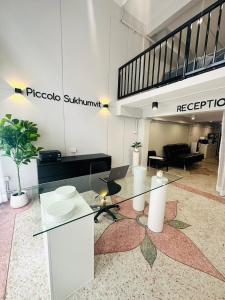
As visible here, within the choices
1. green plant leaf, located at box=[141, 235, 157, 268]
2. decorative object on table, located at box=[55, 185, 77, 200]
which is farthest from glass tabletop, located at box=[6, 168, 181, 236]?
green plant leaf, located at box=[141, 235, 157, 268]

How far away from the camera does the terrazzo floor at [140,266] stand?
131 cm

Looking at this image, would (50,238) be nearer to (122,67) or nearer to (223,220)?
(223,220)

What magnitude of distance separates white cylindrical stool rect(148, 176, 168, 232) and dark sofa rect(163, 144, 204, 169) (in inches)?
172

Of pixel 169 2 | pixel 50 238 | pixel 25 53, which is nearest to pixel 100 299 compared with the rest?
pixel 50 238

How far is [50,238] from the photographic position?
1.07 meters

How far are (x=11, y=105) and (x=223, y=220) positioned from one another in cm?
485

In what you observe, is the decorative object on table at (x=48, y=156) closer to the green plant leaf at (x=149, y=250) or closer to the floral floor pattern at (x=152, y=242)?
the floral floor pattern at (x=152, y=242)

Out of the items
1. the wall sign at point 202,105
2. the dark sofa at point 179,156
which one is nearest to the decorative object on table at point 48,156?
the wall sign at point 202,105

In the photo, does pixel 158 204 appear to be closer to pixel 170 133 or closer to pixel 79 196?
pixel 79 196

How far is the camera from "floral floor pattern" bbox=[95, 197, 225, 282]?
1.66 metres

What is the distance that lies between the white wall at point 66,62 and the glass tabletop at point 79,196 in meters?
1.66

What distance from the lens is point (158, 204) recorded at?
2.03 meters

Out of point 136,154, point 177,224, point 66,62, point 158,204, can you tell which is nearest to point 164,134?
point 136,154

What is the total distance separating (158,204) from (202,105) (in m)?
2.73
